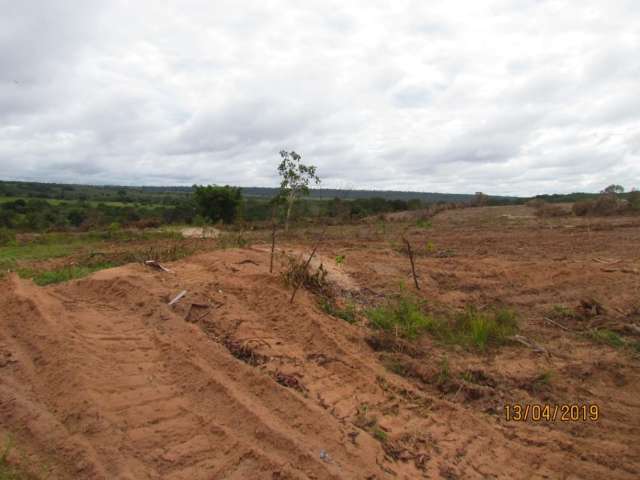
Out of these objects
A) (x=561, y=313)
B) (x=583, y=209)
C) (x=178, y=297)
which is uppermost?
(x=583, y=209)

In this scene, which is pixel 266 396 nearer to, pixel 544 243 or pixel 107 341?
pixel 107 341

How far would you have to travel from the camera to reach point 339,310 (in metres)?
5.99

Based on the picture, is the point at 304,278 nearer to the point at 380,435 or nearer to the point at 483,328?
the point at 483,328

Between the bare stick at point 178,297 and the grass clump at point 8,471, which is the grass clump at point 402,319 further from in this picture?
the grass clump at point 8,471

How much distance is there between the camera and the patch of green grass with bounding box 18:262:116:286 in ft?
24.6

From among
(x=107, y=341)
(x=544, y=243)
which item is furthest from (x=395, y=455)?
(x=544, y=243)

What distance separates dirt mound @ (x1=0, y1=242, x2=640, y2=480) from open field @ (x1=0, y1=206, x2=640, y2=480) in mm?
17

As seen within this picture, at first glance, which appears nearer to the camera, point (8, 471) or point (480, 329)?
point (8, 471)

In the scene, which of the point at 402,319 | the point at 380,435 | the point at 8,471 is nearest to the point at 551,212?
the point at 402,319

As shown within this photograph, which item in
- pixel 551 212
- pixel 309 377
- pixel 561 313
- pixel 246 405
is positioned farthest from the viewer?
pixel 551 212

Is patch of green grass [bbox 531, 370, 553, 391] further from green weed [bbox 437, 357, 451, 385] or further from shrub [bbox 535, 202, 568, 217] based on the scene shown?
shrub [bbox 535, 202, 568, 217]

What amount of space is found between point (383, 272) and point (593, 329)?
368 cm

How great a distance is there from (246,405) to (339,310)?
2622 mm
